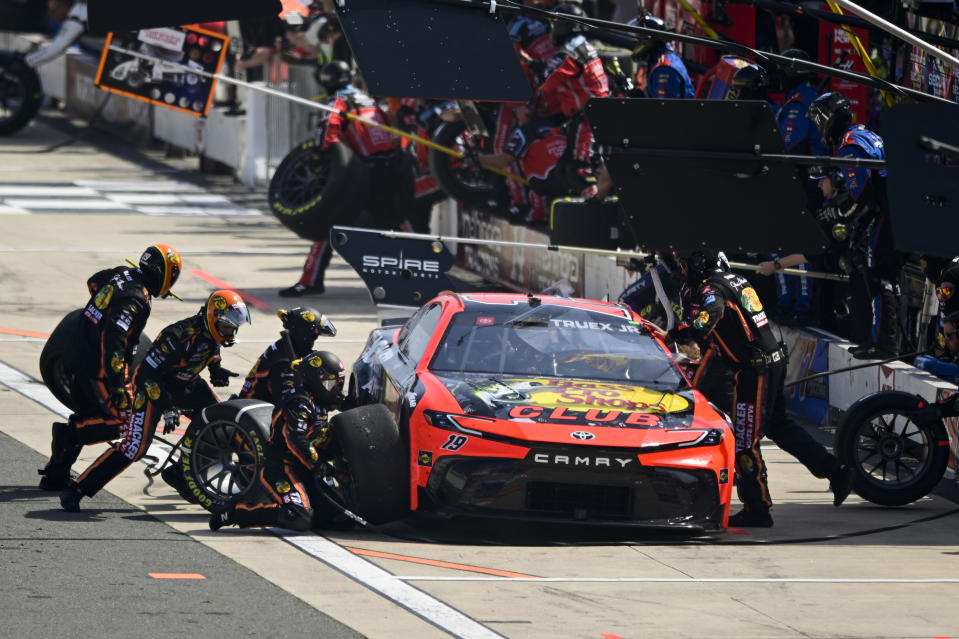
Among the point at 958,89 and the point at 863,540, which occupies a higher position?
the point at 958,89

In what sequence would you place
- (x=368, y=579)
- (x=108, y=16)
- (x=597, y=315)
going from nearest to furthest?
(x=368, y=579), (x=108, y=16), (x=597, y=315)

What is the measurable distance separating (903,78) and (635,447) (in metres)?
6.88

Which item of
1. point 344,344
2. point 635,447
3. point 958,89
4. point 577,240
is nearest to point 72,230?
point 344,344

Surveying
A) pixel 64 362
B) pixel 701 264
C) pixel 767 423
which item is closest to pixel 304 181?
pixel 64 362

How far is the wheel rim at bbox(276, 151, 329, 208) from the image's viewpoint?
19.8 metres

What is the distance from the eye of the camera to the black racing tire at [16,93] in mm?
30781

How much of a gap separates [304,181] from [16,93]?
13.7 m

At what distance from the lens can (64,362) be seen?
11.3 m

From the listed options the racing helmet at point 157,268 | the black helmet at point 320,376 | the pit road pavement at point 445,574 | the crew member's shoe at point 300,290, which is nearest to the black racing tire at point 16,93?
the crew member's shoe at point 300,290

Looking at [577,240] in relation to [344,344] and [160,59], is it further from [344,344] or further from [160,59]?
[160,59]

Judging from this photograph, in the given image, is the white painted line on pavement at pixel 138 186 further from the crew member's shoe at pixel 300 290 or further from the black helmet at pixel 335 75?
the crew member's shoe at pixel 300 290

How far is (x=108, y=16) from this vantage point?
385 inches

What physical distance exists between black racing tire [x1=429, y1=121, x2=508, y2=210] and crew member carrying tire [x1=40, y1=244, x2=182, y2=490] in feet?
29.5

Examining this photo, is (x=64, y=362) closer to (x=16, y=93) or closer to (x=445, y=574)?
(x=445, y=574)
